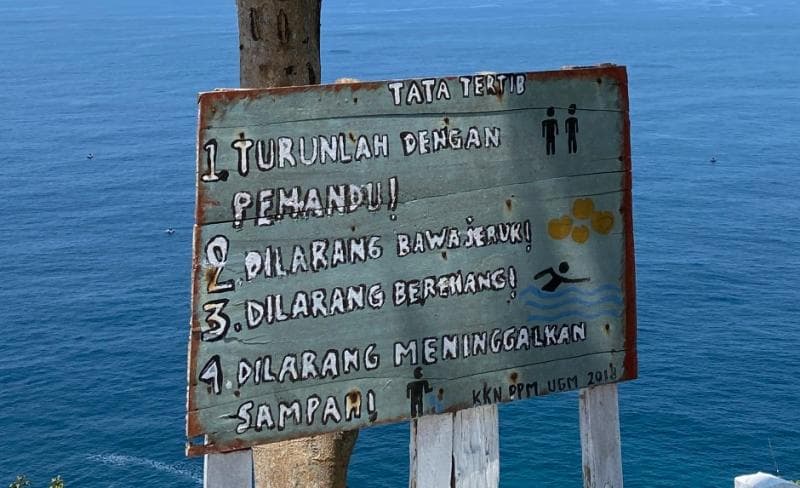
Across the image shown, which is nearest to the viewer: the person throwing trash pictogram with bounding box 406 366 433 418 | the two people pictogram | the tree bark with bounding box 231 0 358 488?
the person throwing trash pictogram with bounding box 406 366 433 418

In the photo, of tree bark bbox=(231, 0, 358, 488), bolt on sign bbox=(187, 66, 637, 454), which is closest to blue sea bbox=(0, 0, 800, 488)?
tree bark bbox=(231, 0, 358, 488)

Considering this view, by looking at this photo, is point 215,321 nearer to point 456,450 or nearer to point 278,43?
point 456,450

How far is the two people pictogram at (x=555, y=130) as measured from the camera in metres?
3.52

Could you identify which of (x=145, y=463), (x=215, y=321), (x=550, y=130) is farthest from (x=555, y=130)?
(x=145, y=463)

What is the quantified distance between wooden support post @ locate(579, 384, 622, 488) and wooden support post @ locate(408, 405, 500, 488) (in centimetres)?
39

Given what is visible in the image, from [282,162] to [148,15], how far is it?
207 metres

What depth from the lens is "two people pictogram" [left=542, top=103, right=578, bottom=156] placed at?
3.52 metres

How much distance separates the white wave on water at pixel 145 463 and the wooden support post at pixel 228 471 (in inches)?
1996

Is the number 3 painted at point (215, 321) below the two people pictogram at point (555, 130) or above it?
below

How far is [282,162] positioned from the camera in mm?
3137

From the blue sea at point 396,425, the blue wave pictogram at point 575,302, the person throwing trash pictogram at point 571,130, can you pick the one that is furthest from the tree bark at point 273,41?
the blue sea at point 396,425

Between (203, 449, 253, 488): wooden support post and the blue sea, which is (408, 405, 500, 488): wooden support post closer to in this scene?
(203, 449, 253, 488): wooden support post

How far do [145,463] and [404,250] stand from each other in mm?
53765

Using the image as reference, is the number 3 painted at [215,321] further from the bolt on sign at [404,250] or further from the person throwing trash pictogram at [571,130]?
the person throwing trash pictogram at [571,130]
